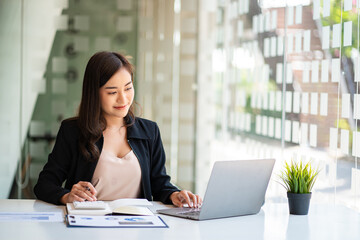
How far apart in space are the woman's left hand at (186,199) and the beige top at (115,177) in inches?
11.7

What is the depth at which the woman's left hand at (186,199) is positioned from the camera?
236cm

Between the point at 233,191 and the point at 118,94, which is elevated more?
the point at 118,94

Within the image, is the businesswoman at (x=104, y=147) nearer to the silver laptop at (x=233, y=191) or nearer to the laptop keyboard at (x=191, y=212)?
the laptop keyboard at (x=191, y=212)

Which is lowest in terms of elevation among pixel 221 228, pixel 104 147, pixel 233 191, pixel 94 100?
pixel 221 228

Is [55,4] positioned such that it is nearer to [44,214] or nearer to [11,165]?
[11,165]

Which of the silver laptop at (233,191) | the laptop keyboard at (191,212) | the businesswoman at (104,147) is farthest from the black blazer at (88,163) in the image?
the silver laptop at (233,191)

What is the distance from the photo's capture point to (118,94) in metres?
2.64

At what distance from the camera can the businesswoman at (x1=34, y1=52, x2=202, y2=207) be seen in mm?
2639

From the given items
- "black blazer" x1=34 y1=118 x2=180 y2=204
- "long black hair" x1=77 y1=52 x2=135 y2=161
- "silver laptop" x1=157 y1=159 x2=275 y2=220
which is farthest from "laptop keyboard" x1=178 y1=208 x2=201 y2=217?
"long black hair" x1=77 y1=52 x2=135 y2=161

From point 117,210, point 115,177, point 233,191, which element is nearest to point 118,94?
point 115,177

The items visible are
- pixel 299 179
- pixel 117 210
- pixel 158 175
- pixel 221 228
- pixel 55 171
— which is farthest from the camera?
pixel 158 175

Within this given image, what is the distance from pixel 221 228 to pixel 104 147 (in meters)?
0.92

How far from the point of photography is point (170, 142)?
533cm

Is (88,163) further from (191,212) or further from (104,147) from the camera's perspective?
(191,212)
